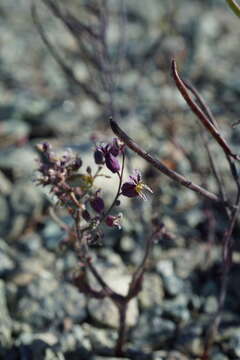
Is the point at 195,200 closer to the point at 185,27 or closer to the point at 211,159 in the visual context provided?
the point at 211,159

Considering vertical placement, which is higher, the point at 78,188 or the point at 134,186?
the point at 78,188

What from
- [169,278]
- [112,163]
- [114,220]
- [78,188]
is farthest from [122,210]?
[112,163]

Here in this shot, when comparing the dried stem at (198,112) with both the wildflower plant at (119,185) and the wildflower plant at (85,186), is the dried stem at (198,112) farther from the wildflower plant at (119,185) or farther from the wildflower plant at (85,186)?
the wildflower plant at (85,186)

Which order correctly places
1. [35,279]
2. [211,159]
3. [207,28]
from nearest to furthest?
[211,159]
[35,279]
[207,28]

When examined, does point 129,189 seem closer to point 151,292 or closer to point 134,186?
point 134,186

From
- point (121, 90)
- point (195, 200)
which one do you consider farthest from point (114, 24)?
point (195, 200)

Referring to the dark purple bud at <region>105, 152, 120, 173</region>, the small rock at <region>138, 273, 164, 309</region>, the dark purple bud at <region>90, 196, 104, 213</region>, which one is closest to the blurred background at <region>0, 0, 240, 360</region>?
the small rock at <region>138, 273, 164, 309</region>

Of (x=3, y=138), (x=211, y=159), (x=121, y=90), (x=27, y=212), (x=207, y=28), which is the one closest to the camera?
(x=211, y=159)
